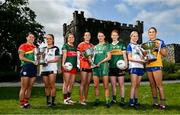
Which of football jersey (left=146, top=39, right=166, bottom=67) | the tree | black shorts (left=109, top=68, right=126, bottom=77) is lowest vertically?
black shorts (left=109, top=68, right=126, bottom=77)

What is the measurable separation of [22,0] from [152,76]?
38.5 m

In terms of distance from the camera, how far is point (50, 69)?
1093 cm

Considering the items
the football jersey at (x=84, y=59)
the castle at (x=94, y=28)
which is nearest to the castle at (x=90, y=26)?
the castle at (x=94, y=28)

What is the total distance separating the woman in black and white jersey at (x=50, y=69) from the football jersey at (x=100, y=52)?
1.04m

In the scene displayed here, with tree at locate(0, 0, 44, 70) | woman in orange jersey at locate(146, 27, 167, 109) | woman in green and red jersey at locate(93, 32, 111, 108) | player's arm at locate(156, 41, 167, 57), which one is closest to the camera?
woman in orange jersey at locate(146, 27, 167, 109)

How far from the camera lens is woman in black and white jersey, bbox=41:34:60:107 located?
10.9 m

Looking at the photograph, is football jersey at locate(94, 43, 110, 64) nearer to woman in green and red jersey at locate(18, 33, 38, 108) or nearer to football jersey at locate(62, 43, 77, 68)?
football jersey at locate(62, 43, 77, 68)

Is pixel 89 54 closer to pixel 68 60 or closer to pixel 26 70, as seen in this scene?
pixel 68 60

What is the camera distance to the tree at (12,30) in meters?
44.5

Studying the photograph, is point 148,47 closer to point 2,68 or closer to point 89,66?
point 89,66

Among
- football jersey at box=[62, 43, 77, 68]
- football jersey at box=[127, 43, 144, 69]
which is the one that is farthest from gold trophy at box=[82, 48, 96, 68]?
football jersey at box=[127, 43, 144, 69]

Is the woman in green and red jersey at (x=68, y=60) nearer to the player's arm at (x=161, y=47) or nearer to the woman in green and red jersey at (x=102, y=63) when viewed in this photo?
the woman in green and red jersey at (x=102, y=63)

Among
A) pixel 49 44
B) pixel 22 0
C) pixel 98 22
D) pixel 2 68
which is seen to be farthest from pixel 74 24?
pixel 49 44

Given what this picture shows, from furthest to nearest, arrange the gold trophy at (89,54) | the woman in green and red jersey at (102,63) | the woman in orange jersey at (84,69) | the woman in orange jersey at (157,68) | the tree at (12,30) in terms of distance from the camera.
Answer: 1. the tree at (12,30)
2. the woman in orange jersey at (84,69)
3. the gold trophy at (89,54)
4. the woman in green and red jersey at (102,63)
5. the woman in orange jersey at (157,68)
